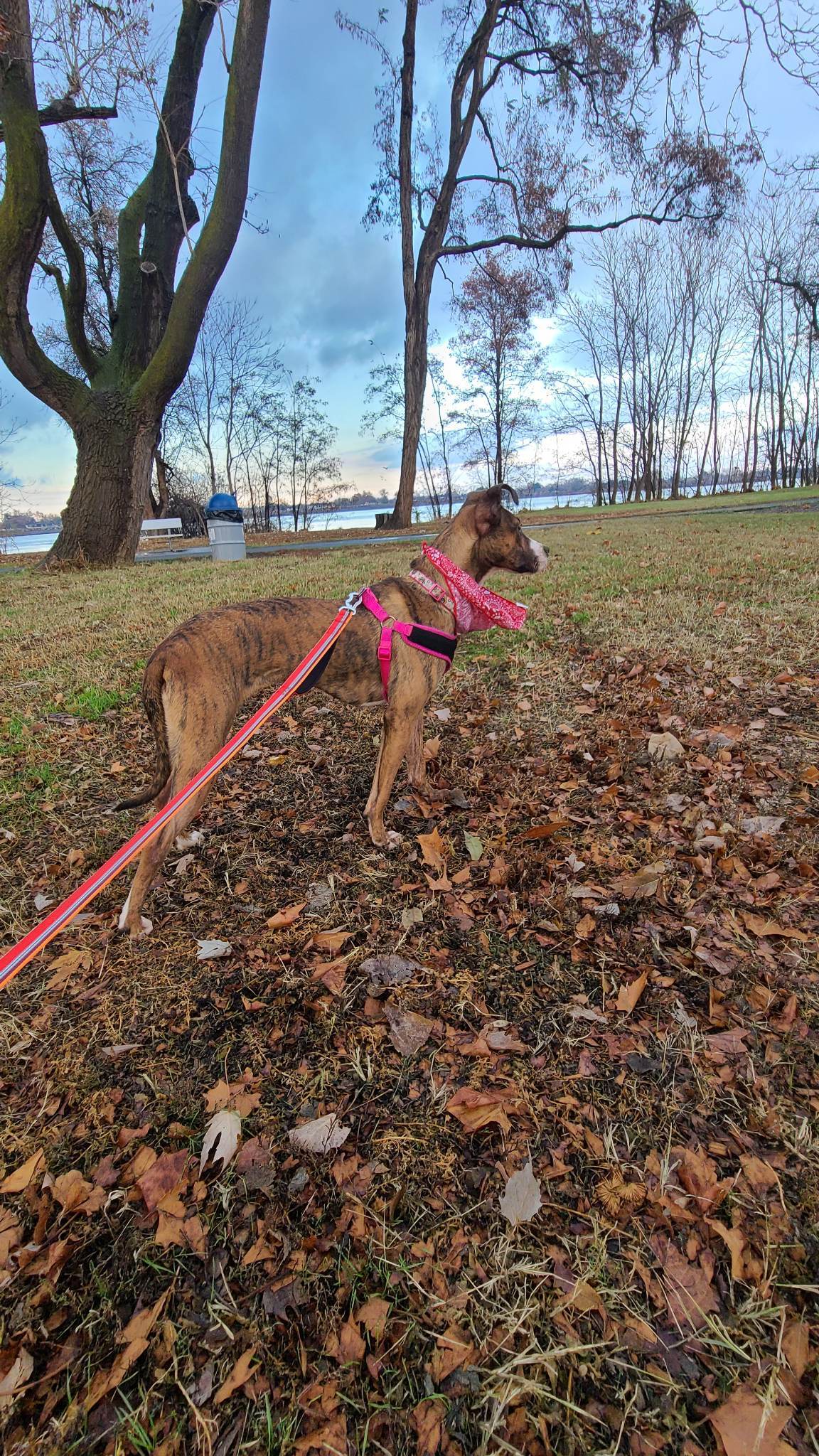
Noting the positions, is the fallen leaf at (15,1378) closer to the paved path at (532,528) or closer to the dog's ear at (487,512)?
the dog's ear at (487,512)

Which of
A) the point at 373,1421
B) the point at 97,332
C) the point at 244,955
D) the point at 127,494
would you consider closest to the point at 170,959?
the point at 244,955

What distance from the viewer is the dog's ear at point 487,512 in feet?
12.5

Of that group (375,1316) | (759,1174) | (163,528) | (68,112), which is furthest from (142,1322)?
(163,528)

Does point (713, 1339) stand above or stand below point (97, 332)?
below

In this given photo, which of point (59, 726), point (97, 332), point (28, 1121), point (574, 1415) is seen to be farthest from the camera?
point (97, 332)

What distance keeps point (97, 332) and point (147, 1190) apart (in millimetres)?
33908

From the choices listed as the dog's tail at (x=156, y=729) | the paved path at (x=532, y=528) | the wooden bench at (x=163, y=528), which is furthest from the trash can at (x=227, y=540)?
the dog's tail at (x=156, y=729)

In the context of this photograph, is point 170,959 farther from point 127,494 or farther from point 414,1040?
point 127,494

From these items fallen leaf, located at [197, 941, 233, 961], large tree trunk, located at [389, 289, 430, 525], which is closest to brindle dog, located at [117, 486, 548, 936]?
fallen leaf, located at [197, 941, 233, 961]

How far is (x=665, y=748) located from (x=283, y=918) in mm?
2593

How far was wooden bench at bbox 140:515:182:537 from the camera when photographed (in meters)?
26.1

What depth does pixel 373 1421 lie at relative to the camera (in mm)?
1309

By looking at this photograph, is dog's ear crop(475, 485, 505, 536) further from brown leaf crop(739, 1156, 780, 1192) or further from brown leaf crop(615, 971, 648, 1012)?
brown leaf crop(739, 1156, 780, 1192)

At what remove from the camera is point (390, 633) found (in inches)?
133
